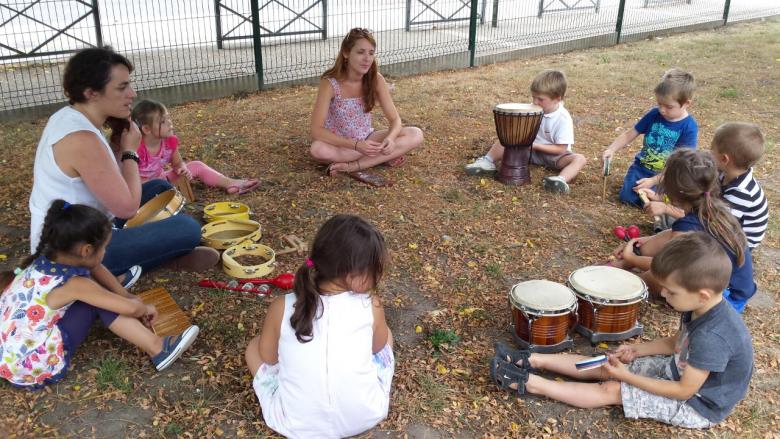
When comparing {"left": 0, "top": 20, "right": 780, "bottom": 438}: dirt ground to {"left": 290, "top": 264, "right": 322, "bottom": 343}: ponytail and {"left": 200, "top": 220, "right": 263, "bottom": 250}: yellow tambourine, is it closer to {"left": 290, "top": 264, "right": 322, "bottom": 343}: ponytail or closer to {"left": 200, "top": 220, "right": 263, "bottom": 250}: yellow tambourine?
{"left": 200, "top": 220, "right": 263, "bottom": 250}: yellow tambourine

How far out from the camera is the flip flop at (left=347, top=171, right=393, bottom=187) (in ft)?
17.2

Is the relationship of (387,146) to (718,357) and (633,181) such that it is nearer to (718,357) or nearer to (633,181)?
(633,181)

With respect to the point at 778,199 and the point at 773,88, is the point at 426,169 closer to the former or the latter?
the point at 778,199

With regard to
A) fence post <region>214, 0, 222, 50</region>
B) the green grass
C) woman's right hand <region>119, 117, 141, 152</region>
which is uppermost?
fence post <region>214, 0, 222, 50</region>

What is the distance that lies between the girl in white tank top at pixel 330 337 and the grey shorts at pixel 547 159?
136 inches

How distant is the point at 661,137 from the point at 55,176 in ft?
13.6

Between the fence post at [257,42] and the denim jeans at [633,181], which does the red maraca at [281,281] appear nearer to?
the denim jeans at [633,181]

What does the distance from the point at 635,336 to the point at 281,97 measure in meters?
5.85

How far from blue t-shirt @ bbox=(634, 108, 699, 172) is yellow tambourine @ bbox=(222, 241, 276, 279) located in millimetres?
3001

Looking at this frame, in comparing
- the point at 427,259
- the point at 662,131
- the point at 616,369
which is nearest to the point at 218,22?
the point at 427,259

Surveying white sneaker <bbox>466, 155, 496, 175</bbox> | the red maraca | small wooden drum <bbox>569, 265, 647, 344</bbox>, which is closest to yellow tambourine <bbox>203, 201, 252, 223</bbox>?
the red maraca

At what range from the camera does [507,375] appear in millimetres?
2918

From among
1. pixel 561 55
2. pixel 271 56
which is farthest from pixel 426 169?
pixel 561 55

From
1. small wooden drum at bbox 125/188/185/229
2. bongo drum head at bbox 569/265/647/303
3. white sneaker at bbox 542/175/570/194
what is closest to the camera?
bongo drum head at bbox 569/265/647/303
